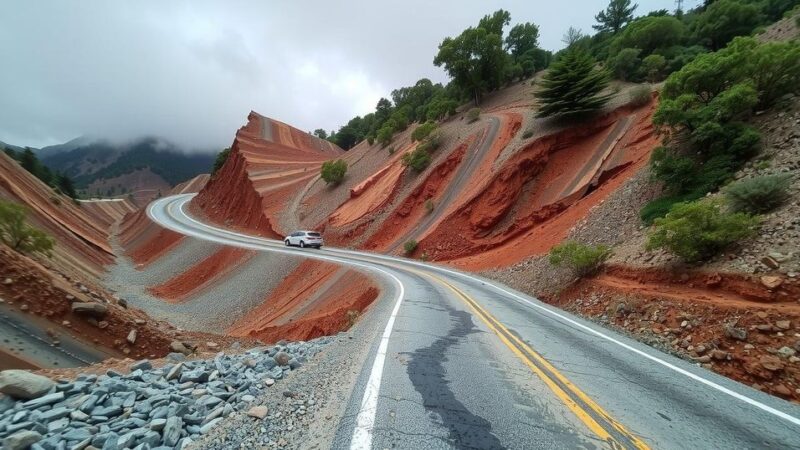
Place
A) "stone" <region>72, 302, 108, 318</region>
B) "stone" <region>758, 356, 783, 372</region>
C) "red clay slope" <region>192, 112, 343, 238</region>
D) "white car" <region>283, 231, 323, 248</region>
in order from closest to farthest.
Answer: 1. "stone" <region>758, 356, 783, 372</region>
2. "stone" <region>72, 302, 108, 318</region>
3. "white car" <region>283, 231, 323, 248</region>
4. "red clay slope" <region>192, 112, 343, 238</region>

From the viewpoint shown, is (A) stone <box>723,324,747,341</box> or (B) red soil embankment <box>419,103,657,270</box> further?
(B) red soil embankment <box>419,103,657,270</box>

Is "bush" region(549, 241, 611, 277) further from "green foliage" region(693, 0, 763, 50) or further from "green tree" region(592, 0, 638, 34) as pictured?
"green tree" region(592, 0, 638, 34)

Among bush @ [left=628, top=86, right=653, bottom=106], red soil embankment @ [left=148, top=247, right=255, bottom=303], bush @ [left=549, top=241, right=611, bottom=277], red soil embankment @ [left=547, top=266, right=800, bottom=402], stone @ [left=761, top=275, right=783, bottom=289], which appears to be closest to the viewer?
red soil embankment @ [left=547, top=266, right=800, bottom=402]

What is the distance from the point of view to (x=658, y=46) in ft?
135

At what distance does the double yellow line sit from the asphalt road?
2cm

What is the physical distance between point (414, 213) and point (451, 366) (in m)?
25.8

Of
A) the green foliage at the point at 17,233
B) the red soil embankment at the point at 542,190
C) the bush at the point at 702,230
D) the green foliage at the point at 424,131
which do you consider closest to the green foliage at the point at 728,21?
the red soil embankment at the point at 542,190

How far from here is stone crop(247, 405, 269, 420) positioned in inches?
131

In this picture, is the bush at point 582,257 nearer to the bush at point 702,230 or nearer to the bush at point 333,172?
the bush at point 702,230

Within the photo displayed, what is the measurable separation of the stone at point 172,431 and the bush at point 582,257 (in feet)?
38.6

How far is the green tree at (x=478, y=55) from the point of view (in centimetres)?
4662

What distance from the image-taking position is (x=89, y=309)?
743 cm

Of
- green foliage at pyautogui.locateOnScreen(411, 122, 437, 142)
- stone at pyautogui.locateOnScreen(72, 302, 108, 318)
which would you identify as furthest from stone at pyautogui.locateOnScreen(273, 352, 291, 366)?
green foliage at pyautogui.locateOnScreen(411, 122, 437, 142)

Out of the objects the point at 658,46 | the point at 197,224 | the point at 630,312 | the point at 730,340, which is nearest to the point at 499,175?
the point at 630,312
